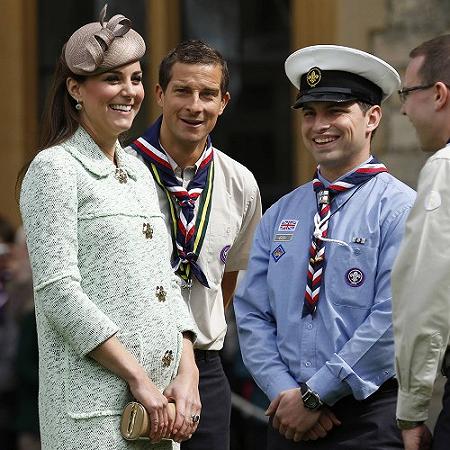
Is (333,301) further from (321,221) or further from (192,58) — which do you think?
(192,58)

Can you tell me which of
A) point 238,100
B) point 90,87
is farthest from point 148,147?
point 238,100

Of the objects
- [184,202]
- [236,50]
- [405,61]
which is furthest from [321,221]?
[236,50]

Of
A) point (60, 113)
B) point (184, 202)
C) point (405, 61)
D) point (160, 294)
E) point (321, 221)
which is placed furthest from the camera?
point (405, 61)

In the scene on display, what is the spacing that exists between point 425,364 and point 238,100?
5.64 metres

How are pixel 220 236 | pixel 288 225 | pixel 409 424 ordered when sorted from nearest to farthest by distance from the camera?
pixel 409 424 → pixel 288 225 → pixel 220 236

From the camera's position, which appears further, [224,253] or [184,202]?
[224,253]

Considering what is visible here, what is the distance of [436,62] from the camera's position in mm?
4480

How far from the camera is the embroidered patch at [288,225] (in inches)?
200

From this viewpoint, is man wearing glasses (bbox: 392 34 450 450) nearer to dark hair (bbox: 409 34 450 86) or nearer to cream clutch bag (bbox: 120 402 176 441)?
dark hair (bbox: 409 34 450 86)

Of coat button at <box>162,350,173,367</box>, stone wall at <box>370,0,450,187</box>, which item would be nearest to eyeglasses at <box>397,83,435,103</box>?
coat button at <box>162,350,173,367</box>

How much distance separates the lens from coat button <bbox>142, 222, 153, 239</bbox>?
4.45m

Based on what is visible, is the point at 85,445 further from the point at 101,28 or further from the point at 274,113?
the point at 274,113

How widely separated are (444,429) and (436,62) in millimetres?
1144

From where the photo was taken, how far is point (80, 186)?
4.38 metres
